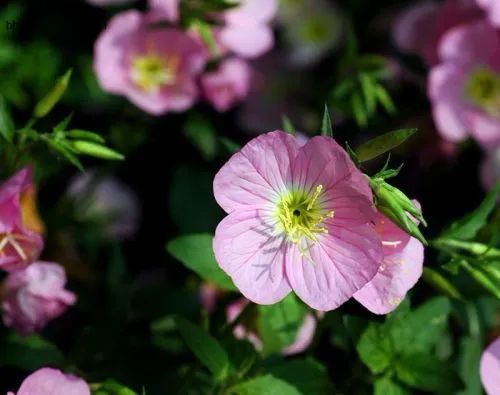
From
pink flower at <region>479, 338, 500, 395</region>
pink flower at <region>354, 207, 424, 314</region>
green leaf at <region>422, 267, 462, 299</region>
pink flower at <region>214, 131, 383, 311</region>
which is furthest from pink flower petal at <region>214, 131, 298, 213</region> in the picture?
pink flower at <region>479, 338, 500, 395</region>

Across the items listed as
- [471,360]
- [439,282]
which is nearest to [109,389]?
[439,282]

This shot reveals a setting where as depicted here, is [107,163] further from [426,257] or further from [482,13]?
[482,13]

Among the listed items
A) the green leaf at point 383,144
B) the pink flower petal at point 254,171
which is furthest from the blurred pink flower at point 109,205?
the green leaf at point 383,144

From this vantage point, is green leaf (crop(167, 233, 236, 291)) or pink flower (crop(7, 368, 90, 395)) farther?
green leaf (crop(167, 233, 236, 291))

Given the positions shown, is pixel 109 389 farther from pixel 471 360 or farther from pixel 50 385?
pixel 471 360

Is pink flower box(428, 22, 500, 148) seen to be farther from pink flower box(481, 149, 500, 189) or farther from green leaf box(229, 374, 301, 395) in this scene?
green leaf box(229, 374, 301, 395)

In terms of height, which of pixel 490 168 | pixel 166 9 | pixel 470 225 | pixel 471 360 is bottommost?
pixel 471 360
